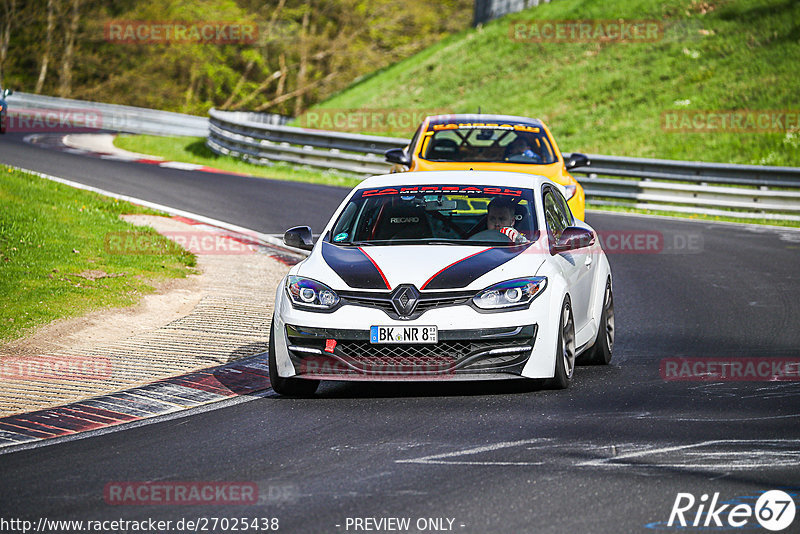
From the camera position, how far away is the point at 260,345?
34.0 feet

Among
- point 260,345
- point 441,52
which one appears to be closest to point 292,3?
point 441,52

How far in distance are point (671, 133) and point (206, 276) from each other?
19.7 metres

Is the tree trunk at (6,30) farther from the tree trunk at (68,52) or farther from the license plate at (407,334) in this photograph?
the license plate at (407,334)

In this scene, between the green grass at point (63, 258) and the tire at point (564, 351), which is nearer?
the tire at point (564, 351)

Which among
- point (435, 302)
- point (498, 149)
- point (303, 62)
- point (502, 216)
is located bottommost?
point (435, 302)

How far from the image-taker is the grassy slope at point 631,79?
30344 millimetres

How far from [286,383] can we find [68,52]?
5222cm

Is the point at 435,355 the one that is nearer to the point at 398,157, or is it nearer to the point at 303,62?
the point at 398,157

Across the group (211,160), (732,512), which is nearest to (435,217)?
(732,512)

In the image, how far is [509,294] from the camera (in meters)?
8.06

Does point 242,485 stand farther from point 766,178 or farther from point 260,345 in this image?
point 766,178

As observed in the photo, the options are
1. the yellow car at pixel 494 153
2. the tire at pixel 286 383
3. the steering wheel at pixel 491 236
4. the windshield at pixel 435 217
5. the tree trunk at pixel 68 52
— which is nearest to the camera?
the tire at pixel 286 383

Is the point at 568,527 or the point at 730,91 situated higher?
the point at 730,91

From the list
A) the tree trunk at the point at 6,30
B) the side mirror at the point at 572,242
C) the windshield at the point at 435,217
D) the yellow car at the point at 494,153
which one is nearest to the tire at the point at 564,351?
the side mirror at the point at 572,242
